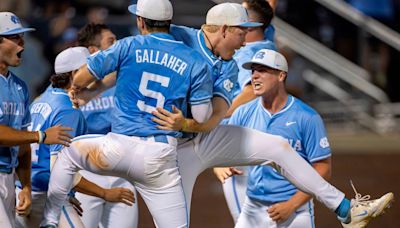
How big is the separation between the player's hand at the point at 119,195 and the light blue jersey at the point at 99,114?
40.2 inches

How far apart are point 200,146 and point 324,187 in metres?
1.02

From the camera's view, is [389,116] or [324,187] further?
[389,116]

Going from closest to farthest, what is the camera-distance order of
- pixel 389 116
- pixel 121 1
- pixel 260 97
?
1. pixel 260 97
2. pixel 389 116
3. pixel 121 1

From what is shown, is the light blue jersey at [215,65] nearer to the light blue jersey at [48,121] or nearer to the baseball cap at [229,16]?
the baseball cap at [229,16]

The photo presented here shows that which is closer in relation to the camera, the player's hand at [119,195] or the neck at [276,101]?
the player's hand at [119,195]

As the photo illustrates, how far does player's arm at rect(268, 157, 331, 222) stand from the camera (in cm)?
972

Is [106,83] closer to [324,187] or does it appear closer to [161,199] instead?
[161,199]

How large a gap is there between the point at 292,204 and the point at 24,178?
2.25 meters

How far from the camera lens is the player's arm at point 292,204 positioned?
31.9 feet

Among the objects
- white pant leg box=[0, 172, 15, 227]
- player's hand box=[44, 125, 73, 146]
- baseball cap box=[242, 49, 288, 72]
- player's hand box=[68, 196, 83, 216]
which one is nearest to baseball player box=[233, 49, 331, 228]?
baseball cap box=[242, 49, 288, 72]

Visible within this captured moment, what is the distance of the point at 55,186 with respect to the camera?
8914mm

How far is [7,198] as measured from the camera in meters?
8.77

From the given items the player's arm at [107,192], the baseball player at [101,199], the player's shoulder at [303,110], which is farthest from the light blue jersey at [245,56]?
the player's arm at [107,192]

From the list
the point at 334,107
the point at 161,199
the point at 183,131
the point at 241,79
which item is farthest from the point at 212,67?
the point at 334,107
